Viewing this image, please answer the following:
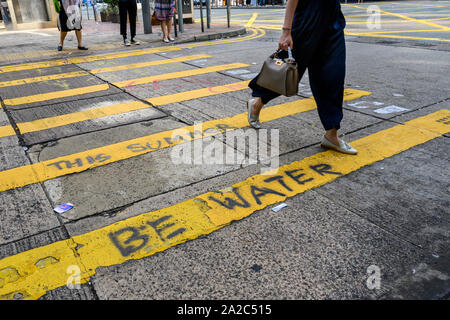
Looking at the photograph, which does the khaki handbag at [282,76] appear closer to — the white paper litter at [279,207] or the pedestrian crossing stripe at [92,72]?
the white paper litter at [279,207]

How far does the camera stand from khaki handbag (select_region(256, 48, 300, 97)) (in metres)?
3.26

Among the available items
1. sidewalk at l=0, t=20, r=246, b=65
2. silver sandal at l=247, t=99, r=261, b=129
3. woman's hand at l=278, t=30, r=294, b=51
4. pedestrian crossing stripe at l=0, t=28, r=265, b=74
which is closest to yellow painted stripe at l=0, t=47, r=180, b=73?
pedestrian crossing stripe at l=0, t=28, r=265, b=74

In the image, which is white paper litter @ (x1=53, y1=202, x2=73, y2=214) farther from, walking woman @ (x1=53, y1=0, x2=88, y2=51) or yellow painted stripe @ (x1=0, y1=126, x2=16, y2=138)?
walking woman @ (x1=53, y1=0, x2=88, y2=51)

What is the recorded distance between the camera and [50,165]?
11.1 ft

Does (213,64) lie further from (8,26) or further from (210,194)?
(8,26)

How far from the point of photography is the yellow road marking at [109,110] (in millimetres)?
4285

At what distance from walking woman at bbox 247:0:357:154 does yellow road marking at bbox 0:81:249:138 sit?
2.25 meters

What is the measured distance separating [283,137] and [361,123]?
980 millimetres

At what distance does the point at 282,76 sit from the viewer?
3295 mm

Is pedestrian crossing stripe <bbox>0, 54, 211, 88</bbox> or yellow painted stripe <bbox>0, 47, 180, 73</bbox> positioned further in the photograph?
yellow painted stripe <bbox>0, 47, 180, 73</bbox>

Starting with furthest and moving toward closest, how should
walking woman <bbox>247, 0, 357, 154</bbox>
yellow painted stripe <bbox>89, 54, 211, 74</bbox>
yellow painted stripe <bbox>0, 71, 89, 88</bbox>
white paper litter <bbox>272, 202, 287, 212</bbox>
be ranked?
yellow painted stripe <bbox>89, 54, 211, 74</bbox> → yellow painted stripe <bbox>0, 71, 89, 88</bbox> → walking woman <bbox>247, 0, 357, 154</bbox> → white paper litter <bbox>272, 202, 287, 212</bbox>

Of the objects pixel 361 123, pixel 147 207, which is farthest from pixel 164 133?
pixel 361 123

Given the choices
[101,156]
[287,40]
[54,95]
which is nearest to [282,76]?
[287,40]

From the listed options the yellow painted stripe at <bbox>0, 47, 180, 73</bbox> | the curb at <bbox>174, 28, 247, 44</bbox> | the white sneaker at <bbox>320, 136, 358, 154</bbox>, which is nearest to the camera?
the white sneaker at <bbox>320, 136, 358, 154</bbox>
